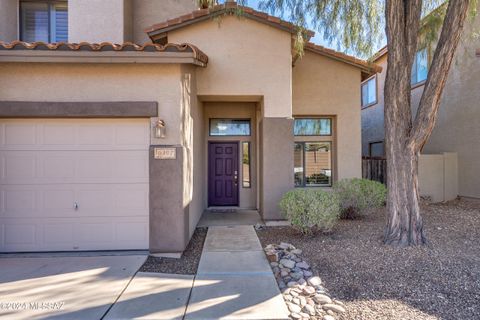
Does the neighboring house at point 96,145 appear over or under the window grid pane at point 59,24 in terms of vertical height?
under

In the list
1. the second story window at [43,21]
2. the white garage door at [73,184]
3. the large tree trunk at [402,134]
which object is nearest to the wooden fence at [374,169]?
the large tree trunk at [402,134]

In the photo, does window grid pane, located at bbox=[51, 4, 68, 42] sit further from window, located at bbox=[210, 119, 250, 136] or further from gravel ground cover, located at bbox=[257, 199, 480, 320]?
gravel ground cover, located at bbox=[257, 199, 480, 320]

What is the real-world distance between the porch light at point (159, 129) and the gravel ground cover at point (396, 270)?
313 centimetres

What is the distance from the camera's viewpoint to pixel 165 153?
221 inches

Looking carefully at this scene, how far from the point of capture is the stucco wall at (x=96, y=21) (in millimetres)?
8094

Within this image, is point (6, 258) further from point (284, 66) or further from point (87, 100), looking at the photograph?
point (284, 66)

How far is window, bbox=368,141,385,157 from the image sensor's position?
14152mm

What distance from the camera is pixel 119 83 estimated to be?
5.68m

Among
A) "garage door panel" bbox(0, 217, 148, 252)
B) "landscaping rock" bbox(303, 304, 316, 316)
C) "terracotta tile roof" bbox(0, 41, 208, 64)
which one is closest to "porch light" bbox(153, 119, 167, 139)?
"terracotta tile roof" bbox(0, 41, 208, 64)

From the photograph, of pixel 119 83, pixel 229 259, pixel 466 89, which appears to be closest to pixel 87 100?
pixel 119 83

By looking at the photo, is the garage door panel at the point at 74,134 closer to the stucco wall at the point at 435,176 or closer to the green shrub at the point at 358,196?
the green shrub at the point at 358,196

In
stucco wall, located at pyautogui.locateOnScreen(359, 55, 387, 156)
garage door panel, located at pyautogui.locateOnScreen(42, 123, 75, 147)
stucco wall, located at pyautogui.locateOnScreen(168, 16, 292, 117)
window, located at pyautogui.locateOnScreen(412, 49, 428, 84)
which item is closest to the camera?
garage door panel, located at pyautogui.locateOnScreen(42, 123, 75, 147)

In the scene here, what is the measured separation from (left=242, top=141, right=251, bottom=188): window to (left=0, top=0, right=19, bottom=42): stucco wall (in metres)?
7.57

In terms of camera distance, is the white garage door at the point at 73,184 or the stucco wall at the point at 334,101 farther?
the stucco wall at the point at 334,101
